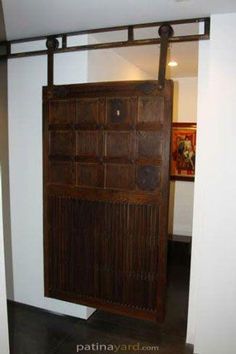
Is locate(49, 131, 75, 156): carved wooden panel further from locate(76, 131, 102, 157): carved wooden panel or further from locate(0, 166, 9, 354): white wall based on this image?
locate(0, 166, 9, 354): white wall

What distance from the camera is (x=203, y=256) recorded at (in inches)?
79.6

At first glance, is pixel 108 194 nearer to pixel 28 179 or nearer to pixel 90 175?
pixel 90 175

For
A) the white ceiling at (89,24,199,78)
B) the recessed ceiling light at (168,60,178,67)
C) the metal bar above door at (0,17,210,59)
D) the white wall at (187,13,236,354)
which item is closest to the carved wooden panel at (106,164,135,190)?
the white wall at (187,13,236,354)

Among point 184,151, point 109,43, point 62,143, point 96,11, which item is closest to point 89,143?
point 62,143

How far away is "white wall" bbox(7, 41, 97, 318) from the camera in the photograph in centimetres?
256

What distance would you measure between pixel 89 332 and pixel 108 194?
121 centimetres

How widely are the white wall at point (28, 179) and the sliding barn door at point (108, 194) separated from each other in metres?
0.14

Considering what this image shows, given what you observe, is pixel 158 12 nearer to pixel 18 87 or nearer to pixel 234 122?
pixel 234 122

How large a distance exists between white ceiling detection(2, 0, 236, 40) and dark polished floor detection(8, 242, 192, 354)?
2.48 metres

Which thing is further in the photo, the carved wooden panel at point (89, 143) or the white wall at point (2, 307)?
the carved wooden panel at point (89, 143)

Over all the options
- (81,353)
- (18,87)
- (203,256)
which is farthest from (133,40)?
(81,353)

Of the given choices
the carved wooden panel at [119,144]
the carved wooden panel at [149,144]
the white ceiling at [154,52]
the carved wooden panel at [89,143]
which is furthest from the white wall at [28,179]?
the carved wooden panel at [149,144]

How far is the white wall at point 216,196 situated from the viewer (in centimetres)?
190

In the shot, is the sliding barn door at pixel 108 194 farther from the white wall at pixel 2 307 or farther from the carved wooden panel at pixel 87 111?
the white wall at pixel 2 307
